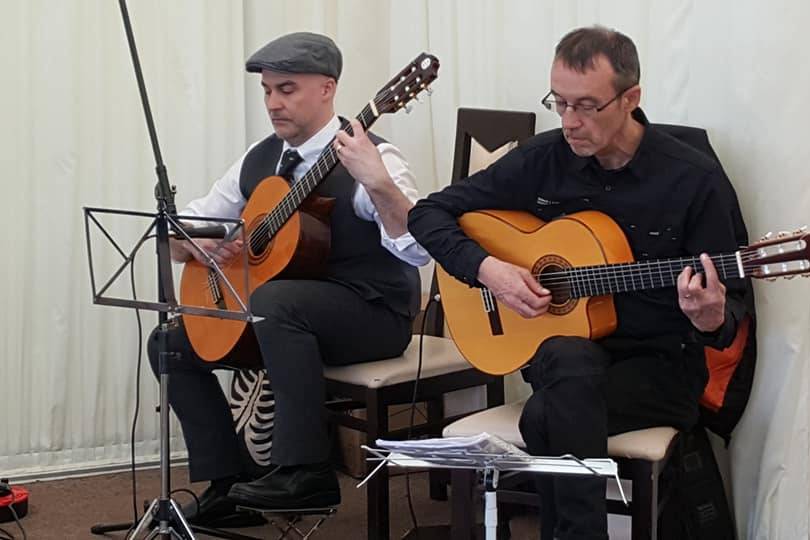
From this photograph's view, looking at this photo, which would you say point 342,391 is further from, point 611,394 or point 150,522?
point 611,394

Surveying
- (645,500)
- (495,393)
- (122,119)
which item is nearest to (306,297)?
(495,393)

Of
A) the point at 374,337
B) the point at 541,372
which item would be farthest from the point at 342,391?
the point at 541,372

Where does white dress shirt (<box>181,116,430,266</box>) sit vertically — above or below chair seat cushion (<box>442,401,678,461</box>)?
above

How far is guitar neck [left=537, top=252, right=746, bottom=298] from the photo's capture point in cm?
190

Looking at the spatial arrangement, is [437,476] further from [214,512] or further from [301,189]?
[301,189]

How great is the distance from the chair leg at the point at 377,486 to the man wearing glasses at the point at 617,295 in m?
→ 0.43

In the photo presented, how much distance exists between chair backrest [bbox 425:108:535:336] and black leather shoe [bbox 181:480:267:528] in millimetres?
738

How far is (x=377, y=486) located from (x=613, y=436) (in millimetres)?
677

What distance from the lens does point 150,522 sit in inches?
96.3

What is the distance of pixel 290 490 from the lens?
2.46m

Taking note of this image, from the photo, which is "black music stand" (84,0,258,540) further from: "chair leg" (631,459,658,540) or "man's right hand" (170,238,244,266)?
"chair leg" (631,459,658,540)

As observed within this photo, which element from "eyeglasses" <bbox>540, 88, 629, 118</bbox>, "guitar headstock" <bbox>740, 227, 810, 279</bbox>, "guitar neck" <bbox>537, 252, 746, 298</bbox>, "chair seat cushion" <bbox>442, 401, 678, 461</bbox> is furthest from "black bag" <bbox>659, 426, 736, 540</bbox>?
"eyeglasses" <bbox>540, 88, 629, 118</bbox>

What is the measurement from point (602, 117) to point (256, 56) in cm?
98

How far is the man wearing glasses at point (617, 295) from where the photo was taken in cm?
204
